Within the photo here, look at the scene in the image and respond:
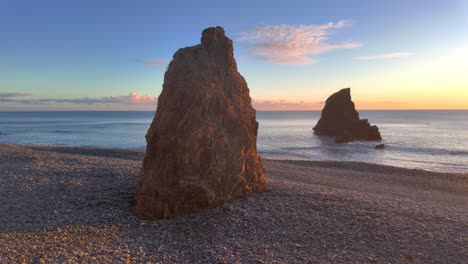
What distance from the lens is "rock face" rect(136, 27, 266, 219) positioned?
901 cm

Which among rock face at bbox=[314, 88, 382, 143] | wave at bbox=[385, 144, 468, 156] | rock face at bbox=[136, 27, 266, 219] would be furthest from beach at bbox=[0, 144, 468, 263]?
rock face at bbox=[314, 88, 382, 143]

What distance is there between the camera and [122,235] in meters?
7.50

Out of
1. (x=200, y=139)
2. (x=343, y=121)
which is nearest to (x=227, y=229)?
(x=200, y=139)

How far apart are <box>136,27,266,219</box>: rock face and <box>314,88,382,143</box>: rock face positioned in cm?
4491

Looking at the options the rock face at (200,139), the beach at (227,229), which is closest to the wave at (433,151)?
the beach at (227,229)

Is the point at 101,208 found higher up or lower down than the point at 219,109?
lower down

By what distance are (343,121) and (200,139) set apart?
177 ft

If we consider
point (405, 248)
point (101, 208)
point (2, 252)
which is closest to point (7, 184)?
point (101, 208)

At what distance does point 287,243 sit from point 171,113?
4.91 m

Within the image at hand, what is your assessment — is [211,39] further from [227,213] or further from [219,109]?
[227,213]

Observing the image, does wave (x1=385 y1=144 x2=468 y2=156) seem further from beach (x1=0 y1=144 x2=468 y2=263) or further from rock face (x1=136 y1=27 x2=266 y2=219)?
rock face (x1=136 y1=27 x2=266 y2=219)

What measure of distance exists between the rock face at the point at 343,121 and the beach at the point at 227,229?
45.0 meters

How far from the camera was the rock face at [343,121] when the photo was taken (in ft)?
176

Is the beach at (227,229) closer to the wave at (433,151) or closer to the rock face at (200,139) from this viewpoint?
the rock face at (200,139)
